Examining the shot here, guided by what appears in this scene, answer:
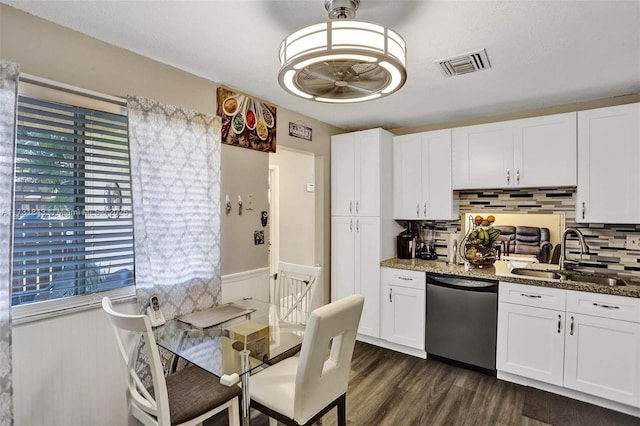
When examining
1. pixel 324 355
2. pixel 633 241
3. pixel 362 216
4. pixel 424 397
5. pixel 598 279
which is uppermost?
pixel 362 216

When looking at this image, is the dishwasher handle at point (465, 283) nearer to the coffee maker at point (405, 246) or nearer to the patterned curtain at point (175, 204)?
the coffee maker at point (405, 246)

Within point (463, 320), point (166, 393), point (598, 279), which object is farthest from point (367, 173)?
point (166, 393)

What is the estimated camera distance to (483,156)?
3146 millimetres

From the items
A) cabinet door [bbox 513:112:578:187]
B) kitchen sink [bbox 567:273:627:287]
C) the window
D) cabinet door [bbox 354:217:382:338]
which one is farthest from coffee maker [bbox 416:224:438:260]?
the window

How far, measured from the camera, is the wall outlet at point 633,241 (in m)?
2.73

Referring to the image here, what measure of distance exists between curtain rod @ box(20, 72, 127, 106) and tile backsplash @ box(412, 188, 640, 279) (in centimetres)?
315

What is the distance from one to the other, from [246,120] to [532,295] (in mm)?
2753

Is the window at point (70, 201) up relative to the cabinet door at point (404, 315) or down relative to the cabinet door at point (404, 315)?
up

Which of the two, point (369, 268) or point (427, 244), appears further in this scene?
point (427, 244)

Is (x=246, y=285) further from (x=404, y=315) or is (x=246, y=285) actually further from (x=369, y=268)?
(x=404, y=315)

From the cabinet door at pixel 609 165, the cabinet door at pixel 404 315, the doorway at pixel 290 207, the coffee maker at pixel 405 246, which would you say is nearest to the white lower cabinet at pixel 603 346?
the cabinet door at pixel 609 165

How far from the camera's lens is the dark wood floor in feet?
7.47

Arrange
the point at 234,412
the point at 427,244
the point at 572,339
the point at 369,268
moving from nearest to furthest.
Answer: the point at 234,412 → the point at 572,339 → the point at 369,268 → the point at 427,244

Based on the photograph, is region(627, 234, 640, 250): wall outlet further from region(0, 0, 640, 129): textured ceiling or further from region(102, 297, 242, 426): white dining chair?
region(102, 297, 242, 426): white dining chair
